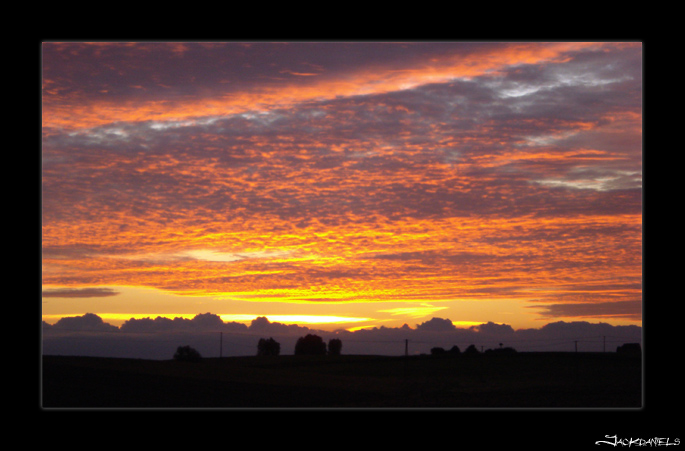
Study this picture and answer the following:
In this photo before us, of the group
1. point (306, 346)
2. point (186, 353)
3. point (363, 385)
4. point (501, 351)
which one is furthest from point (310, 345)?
point (363, 385)

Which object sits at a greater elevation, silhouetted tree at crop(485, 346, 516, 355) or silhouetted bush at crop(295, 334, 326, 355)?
silhouetted tree at crop(485, 346, 516, 355)

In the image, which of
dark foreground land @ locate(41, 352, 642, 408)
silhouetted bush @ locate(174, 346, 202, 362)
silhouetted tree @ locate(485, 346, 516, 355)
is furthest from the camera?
silhouetted bush @ locate(174, 346, 202, 362)

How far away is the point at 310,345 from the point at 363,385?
101598mm

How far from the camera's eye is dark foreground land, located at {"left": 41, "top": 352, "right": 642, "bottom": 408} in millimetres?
38469

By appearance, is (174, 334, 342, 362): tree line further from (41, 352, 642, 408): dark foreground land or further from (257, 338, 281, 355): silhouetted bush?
(41, 352, 642, 408): dark foreground land

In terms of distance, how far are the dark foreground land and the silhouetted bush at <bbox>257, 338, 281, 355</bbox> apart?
7298 cm

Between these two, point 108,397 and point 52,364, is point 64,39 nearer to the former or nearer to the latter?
point 108,397

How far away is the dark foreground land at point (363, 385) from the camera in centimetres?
3847

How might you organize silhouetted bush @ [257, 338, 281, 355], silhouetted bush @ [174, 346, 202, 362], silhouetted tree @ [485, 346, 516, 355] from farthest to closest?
1. silhouetted bush @ [257, 338, 281, 355]
2. silhouetted bush @ [174, 346, 202, 362]
3. silhouetted tree @ [485, 346, 516, 355]

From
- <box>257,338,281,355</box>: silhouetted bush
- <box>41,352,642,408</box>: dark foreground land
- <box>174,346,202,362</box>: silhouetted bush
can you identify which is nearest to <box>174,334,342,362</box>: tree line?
<box>257,338,281,355</box>: silhouetted bush

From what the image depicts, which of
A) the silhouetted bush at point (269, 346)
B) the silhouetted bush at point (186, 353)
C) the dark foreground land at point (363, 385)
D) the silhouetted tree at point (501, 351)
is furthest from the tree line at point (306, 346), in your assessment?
the dark foreground land at point (363, 385)

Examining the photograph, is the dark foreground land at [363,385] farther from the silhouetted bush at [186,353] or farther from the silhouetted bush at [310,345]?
the silhouetted bush at [310,345]
